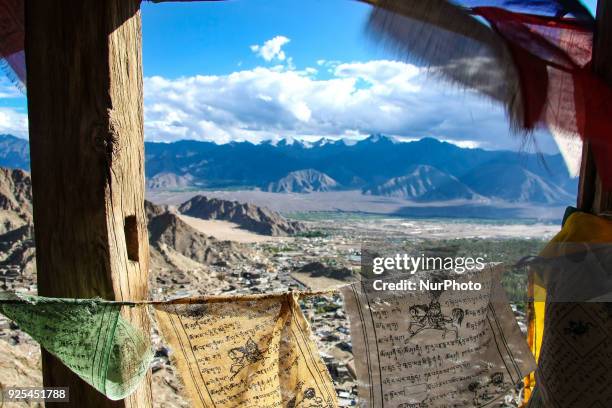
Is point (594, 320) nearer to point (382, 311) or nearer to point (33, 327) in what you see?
point (382, 311)

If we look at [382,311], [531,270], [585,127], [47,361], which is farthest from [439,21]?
[47,361]

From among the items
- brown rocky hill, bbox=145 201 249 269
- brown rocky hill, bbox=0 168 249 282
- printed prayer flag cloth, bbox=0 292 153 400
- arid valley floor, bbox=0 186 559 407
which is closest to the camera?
printed prayer flag cloth, bbox=0 292 153 400

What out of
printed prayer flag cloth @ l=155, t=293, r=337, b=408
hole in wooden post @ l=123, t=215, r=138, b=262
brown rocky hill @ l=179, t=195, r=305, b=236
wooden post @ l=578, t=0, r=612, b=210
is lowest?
brown rocky hill @ l=179, t=195, r=305, b=236

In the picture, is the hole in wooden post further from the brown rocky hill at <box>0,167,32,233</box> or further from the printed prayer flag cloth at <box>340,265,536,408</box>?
the brown rocky hill at <box>0,167,32,233</box>

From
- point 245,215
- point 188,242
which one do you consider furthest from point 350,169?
point 188,242

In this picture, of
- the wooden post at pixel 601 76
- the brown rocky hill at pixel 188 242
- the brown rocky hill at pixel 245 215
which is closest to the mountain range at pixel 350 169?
the brown rocky hill at pixel 245 215

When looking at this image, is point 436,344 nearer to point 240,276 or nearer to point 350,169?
point 240,276

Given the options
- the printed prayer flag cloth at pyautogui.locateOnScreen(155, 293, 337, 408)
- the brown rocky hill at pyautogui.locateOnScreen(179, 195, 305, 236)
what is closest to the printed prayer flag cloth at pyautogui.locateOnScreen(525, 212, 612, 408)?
the printed prayer flag cloth at pyautogui.locateOnScreen(155, 293, 337, 408)

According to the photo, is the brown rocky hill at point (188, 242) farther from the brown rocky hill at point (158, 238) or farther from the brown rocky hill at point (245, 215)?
the brown rocky hill at point (245, 215)
